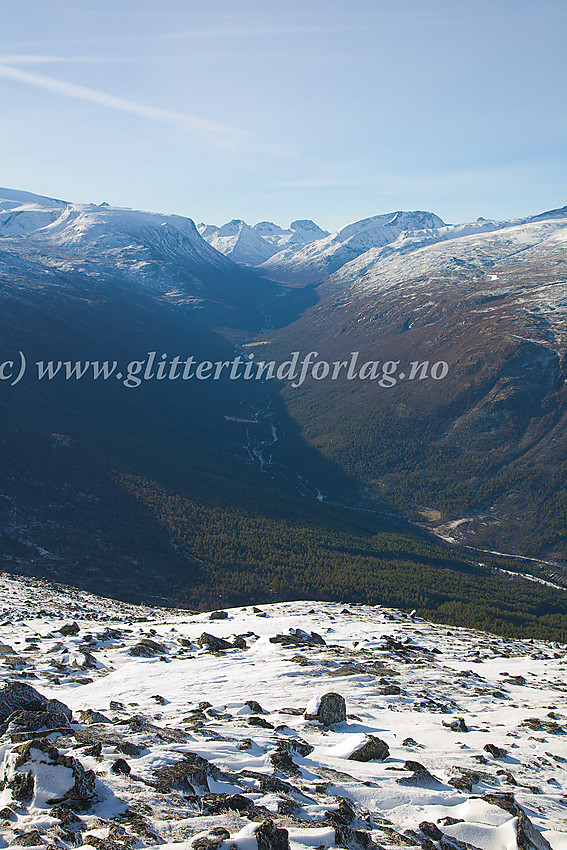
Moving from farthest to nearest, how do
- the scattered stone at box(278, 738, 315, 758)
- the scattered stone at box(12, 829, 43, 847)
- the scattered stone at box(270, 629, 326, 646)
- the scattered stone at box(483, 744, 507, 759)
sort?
the scattered stone at box(270, 629, 326, 646) → the scattered stone at box(483, 744, 507, 759) → the scattered stone at box(278, 738, 315, 758) → the scattered stone at box(12, 829, 43, 847)

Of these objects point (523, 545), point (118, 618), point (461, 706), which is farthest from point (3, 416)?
point (523, 545)

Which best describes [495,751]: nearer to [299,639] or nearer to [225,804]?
[225,804]

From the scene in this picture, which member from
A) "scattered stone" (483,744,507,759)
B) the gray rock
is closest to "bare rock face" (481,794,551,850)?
"scattered stone" (483,744,507,759)

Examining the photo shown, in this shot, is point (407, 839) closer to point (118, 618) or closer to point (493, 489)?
point (118, 618)

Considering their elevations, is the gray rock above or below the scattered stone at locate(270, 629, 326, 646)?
above

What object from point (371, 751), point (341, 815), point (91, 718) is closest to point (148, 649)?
point (91, 718)

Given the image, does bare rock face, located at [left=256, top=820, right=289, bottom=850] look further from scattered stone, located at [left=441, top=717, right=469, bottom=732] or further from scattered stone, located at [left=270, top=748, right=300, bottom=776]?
scattered stone, located at [left=441, top=717, right=469, bottom=732]
